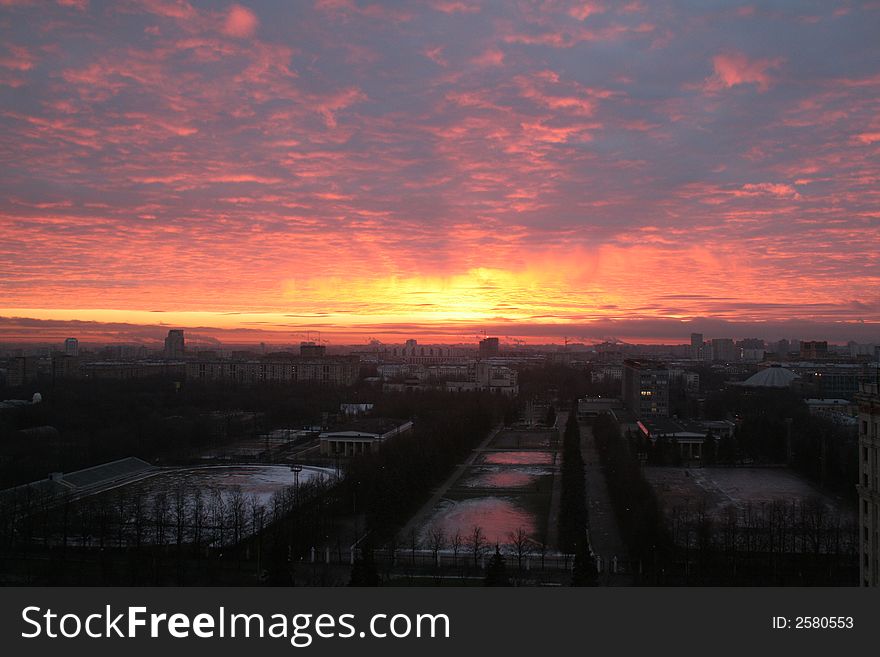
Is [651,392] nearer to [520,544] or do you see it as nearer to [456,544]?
[456,544]

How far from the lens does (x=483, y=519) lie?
48.4ft

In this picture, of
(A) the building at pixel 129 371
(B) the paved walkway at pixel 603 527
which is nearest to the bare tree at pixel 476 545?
(B) the paved walkway at pixel 603 527

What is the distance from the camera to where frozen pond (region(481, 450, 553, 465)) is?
22516mm

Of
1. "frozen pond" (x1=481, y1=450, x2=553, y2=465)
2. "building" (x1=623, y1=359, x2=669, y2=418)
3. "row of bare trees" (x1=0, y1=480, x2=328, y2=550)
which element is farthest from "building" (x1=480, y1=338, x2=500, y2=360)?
"row of bare trees" (x1=0, y1=480, x2=328, y2=550)

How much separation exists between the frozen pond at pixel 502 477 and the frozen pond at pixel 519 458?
1044 mm

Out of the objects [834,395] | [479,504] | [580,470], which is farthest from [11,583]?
[834,395]

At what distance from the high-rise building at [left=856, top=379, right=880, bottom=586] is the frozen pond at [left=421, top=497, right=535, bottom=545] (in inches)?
335

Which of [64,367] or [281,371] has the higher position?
[64,367]

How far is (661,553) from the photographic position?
36.3ft

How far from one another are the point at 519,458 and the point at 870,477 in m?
19.2

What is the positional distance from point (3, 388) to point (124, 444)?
24746mm

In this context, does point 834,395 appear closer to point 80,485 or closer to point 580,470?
point 580,470

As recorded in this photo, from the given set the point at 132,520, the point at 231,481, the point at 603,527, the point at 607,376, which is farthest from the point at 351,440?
the point at 607,376
